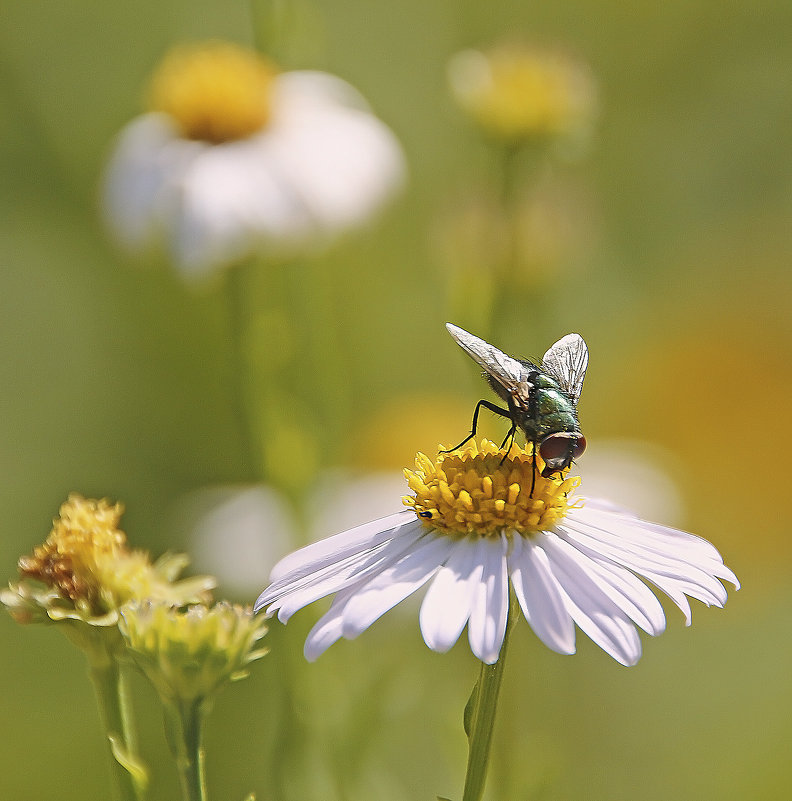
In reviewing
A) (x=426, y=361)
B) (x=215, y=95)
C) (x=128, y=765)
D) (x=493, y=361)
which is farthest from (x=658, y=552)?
(x=426, y=361)

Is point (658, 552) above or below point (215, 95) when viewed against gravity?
below

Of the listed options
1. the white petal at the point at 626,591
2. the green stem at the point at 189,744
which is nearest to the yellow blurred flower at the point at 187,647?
the green stem at the point at 189,744

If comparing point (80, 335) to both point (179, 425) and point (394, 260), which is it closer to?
point (179, 425)

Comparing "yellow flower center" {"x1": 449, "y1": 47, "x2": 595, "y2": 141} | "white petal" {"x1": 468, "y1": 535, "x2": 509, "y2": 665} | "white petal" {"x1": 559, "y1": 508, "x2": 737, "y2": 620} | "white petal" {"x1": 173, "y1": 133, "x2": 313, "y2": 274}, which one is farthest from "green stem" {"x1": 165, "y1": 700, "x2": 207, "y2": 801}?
"yellow flower center" {"x1": 449, "y1": 47, "x2": 595, "y2": 141}

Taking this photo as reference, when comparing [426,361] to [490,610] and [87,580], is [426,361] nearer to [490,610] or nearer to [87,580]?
[87,580]

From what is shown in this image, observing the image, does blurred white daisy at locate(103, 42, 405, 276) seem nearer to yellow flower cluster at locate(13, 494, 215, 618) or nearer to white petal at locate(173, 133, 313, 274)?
white petal at locate(173, 133, 313, 274)

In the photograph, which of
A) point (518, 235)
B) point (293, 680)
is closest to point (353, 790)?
point (293, 680)
